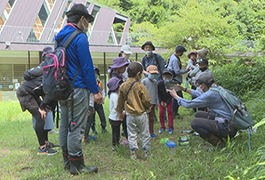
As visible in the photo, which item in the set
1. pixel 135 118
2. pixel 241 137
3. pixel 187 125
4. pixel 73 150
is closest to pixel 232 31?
pixel 187 125

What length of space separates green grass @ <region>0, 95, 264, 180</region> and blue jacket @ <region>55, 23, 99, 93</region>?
126cm

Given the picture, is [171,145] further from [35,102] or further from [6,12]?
[6,12]

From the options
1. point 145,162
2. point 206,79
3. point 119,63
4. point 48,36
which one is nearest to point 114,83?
point 119,63

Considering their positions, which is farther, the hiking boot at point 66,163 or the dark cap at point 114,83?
the dark cap at point 114,83

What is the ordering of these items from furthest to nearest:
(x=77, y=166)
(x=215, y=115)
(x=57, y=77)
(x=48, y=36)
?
(x=48, y=36)
(x=215, y=115)
(x=77, y=166)
(x=57, y=77)

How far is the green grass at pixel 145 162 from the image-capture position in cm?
345

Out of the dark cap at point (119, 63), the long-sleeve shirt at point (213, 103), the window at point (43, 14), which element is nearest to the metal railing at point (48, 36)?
the window at point (43, 14)

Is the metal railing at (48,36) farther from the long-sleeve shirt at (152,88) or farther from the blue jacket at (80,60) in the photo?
the blue jacket at (80,60)

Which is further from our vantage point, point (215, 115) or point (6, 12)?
point (6, 12)

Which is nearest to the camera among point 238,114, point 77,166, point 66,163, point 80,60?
point 80,60

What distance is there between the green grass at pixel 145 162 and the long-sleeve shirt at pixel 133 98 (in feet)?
2.57

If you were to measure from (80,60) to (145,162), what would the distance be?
1.87m

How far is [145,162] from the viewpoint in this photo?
3.99m

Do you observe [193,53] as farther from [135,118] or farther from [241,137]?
[135,118]
